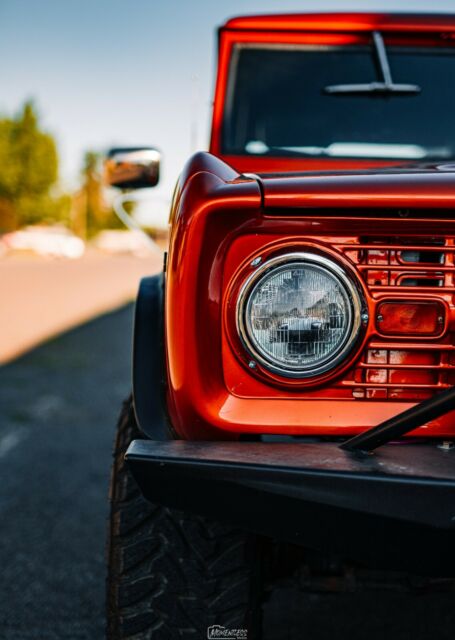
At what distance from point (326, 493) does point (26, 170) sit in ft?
184

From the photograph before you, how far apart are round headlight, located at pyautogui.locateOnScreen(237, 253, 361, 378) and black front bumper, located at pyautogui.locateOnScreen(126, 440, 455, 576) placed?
19cm

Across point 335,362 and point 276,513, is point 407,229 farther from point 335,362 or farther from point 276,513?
point 276,513

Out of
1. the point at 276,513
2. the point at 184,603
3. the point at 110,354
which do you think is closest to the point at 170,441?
the point at 276,513

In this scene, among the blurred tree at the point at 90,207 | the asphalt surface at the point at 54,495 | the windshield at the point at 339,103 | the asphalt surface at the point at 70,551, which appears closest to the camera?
the asphalt surface at the point at 70,551

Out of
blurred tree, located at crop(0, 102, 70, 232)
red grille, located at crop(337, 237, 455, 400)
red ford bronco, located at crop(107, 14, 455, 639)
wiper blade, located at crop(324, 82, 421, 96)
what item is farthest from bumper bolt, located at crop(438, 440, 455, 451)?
blurred tree, located at crop(0, 102, 70, 232)

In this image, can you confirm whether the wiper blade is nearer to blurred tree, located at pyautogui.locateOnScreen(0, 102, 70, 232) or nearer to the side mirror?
the side mirror

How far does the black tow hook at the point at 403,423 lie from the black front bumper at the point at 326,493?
27mm

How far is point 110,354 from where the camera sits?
852cm

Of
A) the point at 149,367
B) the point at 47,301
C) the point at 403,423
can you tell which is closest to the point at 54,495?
the point at 149,367

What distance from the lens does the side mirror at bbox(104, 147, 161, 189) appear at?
111 inches

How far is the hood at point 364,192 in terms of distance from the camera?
65.1 inches

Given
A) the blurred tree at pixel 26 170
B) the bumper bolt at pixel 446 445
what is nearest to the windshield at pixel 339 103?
the bumper bolt at pixel 446 445

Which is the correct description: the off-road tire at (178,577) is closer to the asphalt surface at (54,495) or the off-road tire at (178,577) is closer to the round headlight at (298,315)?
the round headlight at (298,315)

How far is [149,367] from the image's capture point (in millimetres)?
1986
